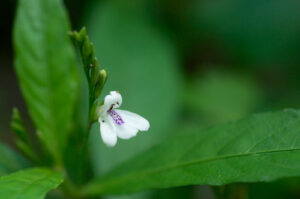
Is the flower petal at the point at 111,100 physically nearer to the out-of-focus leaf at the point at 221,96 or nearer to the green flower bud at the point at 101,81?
the green flower bud at the point at 101,81

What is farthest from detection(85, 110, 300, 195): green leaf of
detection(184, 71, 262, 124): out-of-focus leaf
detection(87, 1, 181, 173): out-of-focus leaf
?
detection(184, 71, 262, 124): out-of-focus leaf

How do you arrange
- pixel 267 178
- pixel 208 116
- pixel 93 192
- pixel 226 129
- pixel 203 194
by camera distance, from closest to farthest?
pixel 267 178
pixel 226 129
pixel 93 192
pixel 203 194
pixel 208 116

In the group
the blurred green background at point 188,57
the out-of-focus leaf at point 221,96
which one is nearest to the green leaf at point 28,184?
the blurred green background at point 188,57

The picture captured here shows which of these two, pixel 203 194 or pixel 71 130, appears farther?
pixel 203 194

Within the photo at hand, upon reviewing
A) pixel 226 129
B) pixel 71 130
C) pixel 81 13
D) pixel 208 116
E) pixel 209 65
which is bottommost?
pixel 226 129

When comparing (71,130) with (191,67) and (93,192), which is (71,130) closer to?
(93,192)

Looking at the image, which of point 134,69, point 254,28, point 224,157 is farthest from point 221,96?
point 224,157

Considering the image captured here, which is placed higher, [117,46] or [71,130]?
[117,46]

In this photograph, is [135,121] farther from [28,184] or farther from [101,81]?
[28,184]

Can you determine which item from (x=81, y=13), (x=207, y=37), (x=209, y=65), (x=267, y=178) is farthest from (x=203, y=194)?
(x=81, y=13)
